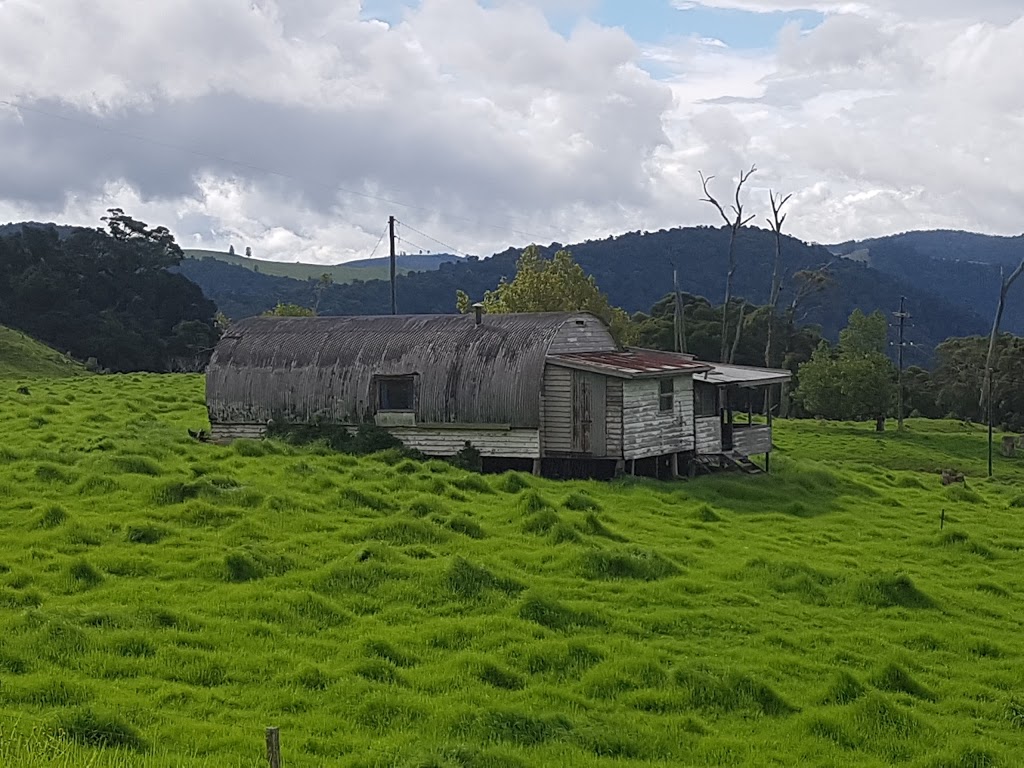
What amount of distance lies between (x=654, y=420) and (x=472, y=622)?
738 inches

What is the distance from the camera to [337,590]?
719 inches

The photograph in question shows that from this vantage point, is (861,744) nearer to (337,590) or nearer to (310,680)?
(310,680)

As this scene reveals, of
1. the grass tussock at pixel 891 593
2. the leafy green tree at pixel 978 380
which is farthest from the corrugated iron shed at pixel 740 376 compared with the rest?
the leafy green tree at pixel 978 380

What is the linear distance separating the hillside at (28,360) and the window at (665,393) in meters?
39.7

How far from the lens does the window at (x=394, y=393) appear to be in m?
36.2

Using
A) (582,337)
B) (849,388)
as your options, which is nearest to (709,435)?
(582,337)

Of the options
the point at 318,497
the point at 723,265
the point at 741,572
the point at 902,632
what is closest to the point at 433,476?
the point at 318,497

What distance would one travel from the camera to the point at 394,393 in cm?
3650

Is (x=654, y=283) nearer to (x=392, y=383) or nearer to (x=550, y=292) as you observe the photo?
(x=550, y=292)

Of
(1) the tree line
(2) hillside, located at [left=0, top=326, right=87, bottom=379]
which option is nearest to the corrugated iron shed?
(2) hillside, located at [left=0, top=326, right=87, bottom=379]

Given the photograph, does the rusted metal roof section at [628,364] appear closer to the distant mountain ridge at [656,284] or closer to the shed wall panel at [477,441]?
the shed wall panel at [477,441]

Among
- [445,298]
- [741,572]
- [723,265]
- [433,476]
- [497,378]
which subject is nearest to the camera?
[741,572]

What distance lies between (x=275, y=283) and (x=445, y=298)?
146ft

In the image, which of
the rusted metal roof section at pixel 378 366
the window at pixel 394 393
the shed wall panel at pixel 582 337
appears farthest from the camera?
the window at pixel 394 393
